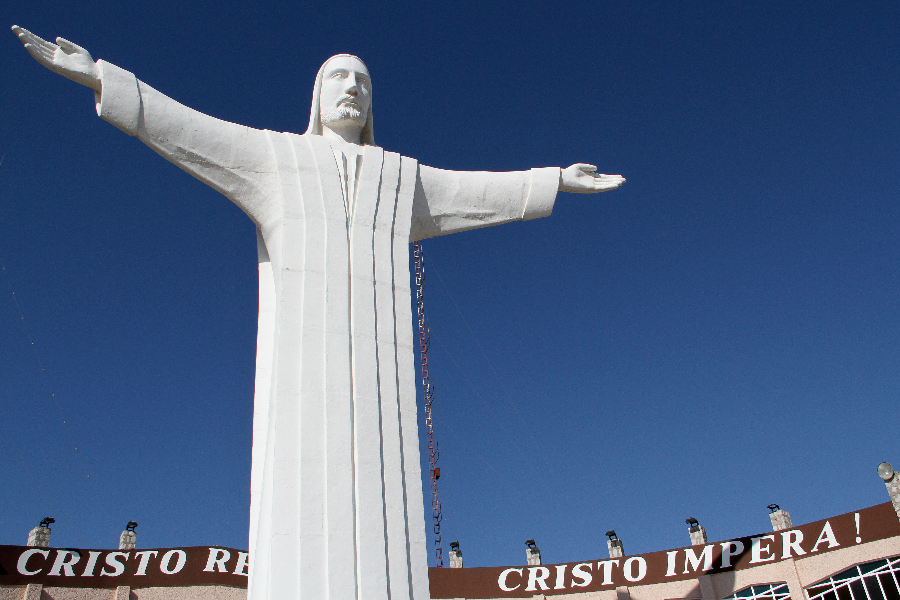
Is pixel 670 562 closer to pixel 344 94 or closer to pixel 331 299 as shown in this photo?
pixel 331 299

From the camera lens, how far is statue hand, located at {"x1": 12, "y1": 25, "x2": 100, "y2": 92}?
6.43m

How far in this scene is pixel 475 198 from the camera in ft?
27.1

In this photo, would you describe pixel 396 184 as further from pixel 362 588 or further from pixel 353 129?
pixel 362 588

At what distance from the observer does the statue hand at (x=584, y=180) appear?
8.62 metres

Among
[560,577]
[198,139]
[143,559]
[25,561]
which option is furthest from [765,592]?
[198,139]

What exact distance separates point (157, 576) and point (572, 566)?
11516 millimetres

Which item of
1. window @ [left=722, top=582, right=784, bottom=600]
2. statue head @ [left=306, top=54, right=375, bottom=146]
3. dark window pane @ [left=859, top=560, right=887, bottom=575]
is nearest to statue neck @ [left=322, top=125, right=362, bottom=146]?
statue head @ [left=306, top=54, right=375, bottom=146]

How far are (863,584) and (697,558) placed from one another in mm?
4032

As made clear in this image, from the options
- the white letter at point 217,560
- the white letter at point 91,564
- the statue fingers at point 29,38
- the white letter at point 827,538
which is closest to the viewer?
the statue fingers at point 29,38

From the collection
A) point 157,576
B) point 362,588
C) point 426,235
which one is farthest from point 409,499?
point 157,576

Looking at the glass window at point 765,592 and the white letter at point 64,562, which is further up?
the white letter at point 64,562

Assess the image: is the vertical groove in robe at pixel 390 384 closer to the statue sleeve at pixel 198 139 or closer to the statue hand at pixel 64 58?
the statue sleeve at pixel 198 139

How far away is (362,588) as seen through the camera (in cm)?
563

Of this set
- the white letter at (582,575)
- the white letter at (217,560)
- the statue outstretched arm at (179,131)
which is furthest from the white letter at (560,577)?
the statue outstretched arm at (179,131)
